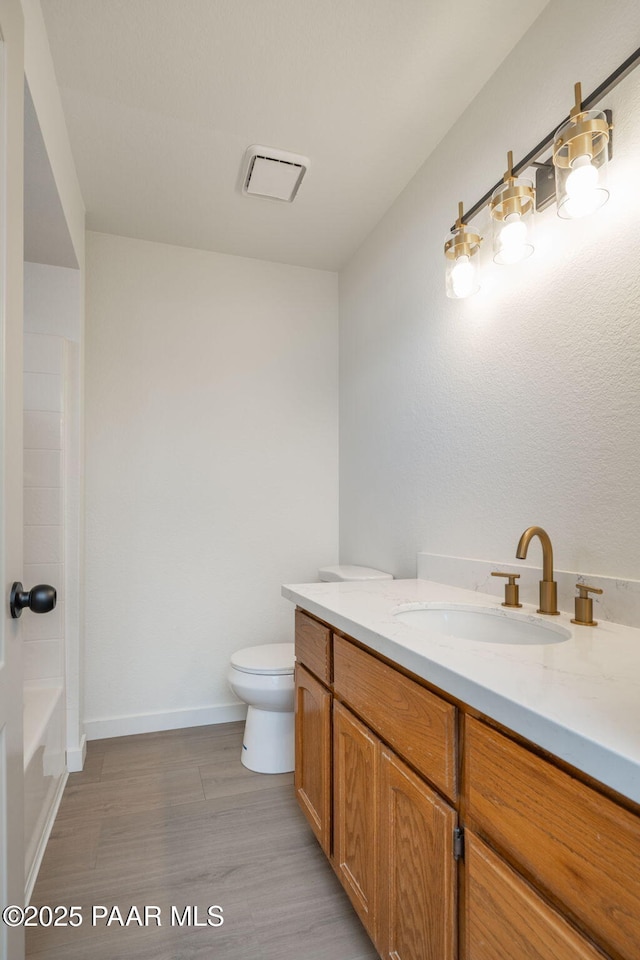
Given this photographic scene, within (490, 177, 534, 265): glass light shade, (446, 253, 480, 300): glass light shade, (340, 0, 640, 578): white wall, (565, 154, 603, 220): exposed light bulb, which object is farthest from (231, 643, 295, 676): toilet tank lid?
(565, 154, 603, 220): exposed light bulb

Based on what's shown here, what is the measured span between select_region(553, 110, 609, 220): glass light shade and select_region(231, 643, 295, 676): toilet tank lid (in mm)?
1809

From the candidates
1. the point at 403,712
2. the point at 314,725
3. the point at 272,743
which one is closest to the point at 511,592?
the point at 403,712

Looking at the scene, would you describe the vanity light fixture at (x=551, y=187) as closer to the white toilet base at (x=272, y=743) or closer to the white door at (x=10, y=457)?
the white door at (x=10, y=457)

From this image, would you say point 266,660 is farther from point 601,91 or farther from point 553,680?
point 601,91

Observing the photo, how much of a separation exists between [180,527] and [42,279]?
4.15 ft

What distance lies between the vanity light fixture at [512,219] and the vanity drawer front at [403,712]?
1.12m

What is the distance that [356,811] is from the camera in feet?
4.19

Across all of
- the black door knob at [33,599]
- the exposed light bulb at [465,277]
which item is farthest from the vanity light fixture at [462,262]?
the black door knob at [33,599]

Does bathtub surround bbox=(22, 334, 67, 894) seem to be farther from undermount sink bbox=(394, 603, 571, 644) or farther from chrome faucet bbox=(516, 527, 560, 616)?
chrome faucet bbox=(516, 527, 560, 616)

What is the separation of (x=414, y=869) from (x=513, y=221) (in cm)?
151

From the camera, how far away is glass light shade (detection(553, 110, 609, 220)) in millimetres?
1096

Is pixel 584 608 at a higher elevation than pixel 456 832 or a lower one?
higher

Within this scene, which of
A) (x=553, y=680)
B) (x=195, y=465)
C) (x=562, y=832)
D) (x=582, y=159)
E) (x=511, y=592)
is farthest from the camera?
(x=195, y=465)

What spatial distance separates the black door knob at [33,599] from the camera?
864 mm
